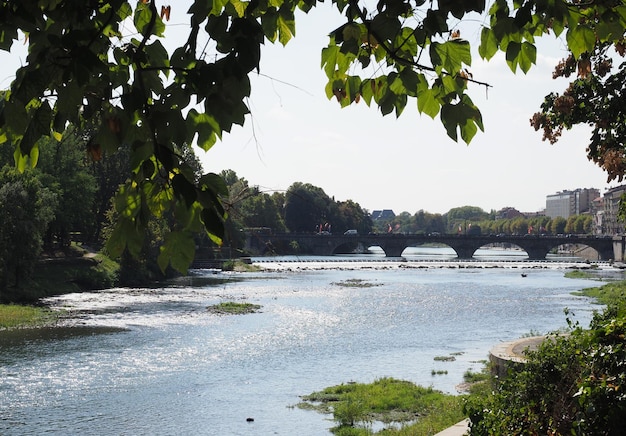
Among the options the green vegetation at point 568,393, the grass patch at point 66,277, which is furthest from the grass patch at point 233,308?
the green vegetation at point 568,393

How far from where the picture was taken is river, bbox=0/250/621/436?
810 inches

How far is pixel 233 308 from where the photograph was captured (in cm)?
4612

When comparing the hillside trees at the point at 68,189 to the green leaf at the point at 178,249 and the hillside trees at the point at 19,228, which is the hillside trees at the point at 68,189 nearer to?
the hillside trees at the point at 19,228

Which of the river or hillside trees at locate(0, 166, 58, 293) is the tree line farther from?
the river

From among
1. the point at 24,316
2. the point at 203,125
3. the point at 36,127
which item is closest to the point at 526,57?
the point at 203,125

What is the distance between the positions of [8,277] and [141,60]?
49315 millimetres

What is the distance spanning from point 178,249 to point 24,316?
3894 cm

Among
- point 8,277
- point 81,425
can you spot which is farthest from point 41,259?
point 81,425

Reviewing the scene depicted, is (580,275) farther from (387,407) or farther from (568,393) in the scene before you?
(568,393)

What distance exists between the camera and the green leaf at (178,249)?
3.15 metres

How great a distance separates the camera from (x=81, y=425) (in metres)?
19.4

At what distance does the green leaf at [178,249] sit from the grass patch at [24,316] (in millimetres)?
35692

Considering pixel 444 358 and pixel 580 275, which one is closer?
pixel 444 358

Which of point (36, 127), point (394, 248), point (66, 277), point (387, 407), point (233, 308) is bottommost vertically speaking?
point (387, 407)
